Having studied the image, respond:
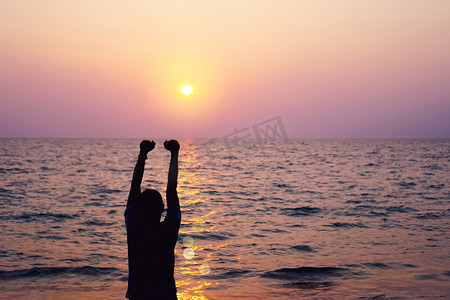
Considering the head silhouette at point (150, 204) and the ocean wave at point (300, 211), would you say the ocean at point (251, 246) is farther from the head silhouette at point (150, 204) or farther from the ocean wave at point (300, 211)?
the head silhouette at point (150, 204)

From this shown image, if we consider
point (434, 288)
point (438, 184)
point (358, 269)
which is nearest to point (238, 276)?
point (358, 269)

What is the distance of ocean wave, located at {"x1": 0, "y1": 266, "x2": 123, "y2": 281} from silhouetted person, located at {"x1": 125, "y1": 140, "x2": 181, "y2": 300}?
773 cm

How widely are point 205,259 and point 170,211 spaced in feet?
30.0

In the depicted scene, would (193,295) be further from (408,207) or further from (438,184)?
(438,184)

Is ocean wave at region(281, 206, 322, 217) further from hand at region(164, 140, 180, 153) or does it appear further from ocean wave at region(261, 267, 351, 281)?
hand at region(164, 140, 180, 153)

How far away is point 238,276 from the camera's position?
1094cm

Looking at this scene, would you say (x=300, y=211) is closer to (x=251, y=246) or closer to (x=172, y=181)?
(x=251, y=246)

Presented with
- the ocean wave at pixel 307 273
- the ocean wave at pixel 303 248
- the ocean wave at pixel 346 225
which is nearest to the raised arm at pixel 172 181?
the ocean wave at pixel 307 273

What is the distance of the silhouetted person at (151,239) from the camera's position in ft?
12.0

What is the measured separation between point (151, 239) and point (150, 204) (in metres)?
0.32

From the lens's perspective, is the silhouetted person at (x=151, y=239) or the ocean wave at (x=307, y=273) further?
the ocean wave at (x=307, y=273)

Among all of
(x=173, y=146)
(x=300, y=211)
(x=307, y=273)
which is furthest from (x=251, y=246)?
(x=173, y=146)

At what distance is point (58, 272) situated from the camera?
1109 centimetres

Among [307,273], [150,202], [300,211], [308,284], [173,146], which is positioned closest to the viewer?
[150,202]
